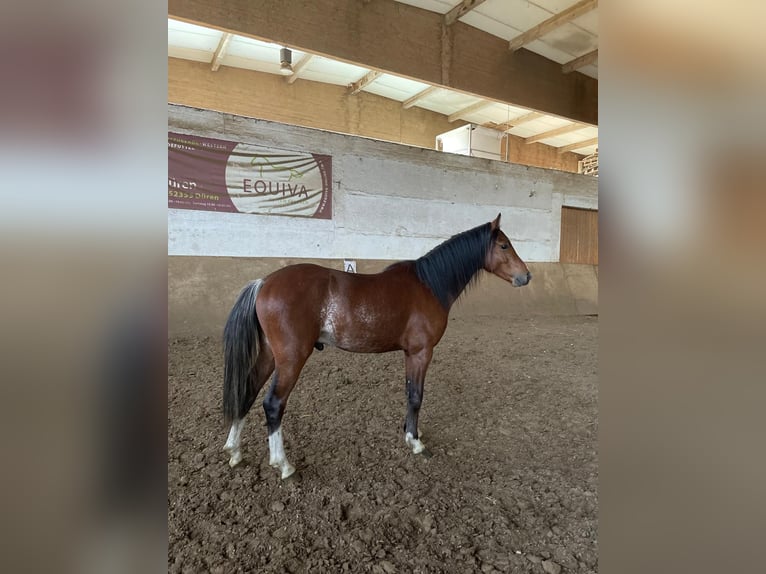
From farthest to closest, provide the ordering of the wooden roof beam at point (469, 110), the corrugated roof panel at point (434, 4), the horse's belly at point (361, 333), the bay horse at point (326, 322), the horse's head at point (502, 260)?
1. the wooden roof beam at point (469, 110)
2. the corrugated roof panel at point (434, 4)
3. the horse's head at point (502, 260)
4. the horse's belly at point (361, 333)
5. the bay horse at point (326, 322)

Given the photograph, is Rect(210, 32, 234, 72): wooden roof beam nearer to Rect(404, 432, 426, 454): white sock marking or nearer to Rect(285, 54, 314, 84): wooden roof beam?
Rect(285, 54, 314, 84): wooden roof beam

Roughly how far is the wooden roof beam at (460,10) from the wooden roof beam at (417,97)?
3.48 metres

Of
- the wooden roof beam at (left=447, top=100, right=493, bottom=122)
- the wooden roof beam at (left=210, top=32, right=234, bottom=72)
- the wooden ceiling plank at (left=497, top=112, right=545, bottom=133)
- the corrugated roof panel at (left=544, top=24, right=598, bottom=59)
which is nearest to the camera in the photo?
the corrugated roof panel at (left=544, top=24, right=598, bottom=59)

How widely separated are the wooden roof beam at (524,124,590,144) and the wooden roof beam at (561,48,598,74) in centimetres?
394

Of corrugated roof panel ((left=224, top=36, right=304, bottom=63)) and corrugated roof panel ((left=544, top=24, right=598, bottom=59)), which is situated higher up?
corrugated roof panel ((left=224, top=36, right=304, bottom=63))

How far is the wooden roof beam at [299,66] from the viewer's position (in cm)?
648

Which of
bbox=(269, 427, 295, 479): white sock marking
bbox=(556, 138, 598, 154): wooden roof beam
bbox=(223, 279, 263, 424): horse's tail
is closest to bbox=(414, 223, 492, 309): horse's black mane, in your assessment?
bbox=(223, 279, 263, 424): horse's tail

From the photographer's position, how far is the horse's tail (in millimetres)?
1932

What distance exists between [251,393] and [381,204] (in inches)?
171

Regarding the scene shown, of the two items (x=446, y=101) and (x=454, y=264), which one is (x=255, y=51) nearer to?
(x=446, y=101)

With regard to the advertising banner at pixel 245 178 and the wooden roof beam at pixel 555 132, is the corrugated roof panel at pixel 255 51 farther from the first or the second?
the wooden roof beam at pixel 555 132

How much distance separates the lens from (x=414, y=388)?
216 centimetres

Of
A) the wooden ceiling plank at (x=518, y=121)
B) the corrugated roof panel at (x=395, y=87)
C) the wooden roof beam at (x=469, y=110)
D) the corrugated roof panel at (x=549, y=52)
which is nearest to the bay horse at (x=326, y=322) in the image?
the corrugated roof panel at (x=549, y=52)
